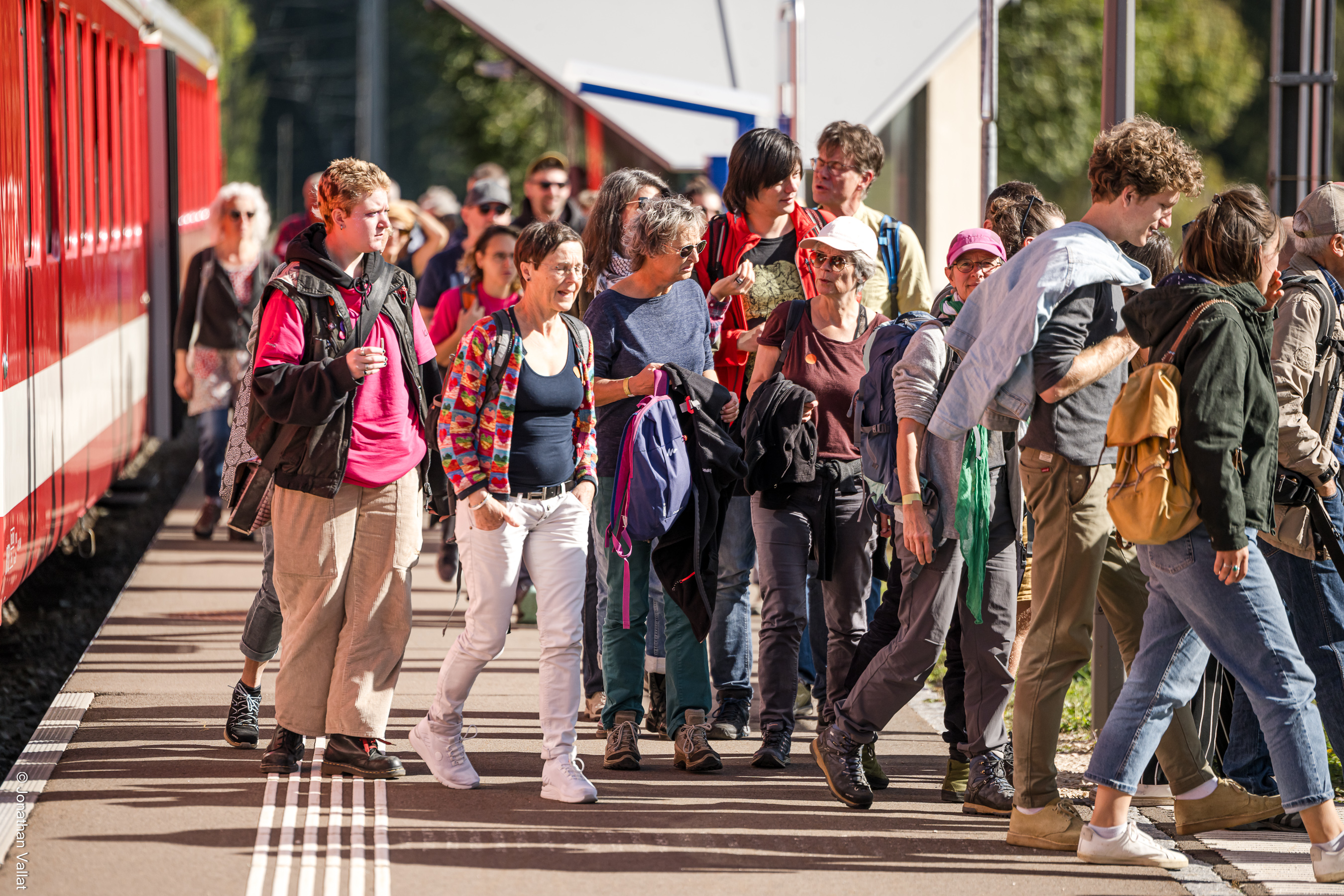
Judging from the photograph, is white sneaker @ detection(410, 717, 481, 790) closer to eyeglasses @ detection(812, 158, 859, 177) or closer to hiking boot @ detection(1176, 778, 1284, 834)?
hiking boot @ detection(1176, 778, 1284, 834)

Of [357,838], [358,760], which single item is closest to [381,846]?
[357,838]

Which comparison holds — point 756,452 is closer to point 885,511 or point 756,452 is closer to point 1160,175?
point 885,511

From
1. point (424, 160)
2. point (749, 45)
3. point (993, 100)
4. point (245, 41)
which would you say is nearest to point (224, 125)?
point (245, 41)

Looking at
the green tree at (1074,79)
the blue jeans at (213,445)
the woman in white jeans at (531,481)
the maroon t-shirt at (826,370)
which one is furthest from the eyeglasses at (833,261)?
the green tree at (1074,79)

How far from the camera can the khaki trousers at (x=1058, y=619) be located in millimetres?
→ 5426

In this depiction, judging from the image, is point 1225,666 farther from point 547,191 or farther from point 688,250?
point 547,191

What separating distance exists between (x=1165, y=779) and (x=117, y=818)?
350 cm

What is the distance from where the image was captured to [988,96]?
28.2ft

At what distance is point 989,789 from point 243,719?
2.72m

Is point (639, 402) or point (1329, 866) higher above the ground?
point (639, 402)

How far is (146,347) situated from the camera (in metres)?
12.8

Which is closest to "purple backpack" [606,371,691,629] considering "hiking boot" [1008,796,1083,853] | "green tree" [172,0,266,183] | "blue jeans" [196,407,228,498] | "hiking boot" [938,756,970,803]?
"hiking boot" [938,756,970,803]

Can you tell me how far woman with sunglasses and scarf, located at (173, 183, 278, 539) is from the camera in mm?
11023

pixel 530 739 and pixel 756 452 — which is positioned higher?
pixel 756 452
